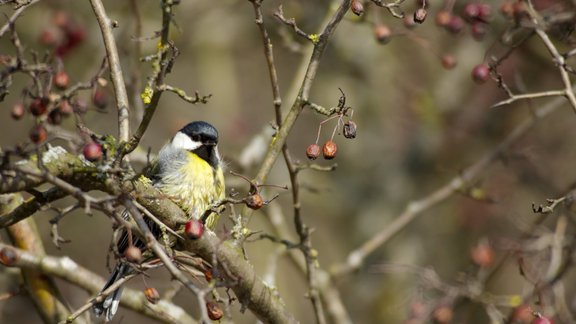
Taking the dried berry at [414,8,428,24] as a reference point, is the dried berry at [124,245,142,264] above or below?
below

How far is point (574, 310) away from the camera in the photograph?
397 cm

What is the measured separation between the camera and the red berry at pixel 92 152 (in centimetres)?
269

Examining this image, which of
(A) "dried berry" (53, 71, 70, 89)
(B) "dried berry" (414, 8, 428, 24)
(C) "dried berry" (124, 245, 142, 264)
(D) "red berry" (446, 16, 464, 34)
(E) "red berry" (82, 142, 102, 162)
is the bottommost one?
(C) "dried berry" (124, 245, 142, 264)

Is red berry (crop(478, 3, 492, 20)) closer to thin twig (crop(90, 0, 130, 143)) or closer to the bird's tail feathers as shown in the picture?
thin twig (crop(90, 0, 130, 143))

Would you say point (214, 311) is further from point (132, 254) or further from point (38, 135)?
point (38, 135)

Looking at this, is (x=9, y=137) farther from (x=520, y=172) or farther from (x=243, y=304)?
(x=243, y=304)

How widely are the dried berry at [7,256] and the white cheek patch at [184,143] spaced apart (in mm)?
1335

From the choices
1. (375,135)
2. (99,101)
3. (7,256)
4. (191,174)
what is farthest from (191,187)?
(375,135)

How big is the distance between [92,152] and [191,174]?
5.99ft

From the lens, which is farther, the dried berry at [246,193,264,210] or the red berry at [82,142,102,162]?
the dried berry at [246,193,264,210]

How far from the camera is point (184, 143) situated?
15.8ft

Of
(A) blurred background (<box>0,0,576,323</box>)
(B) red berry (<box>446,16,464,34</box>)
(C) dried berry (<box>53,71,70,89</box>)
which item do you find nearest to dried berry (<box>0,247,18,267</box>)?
(C) dried berry (<box>53,71,70,89</box>)

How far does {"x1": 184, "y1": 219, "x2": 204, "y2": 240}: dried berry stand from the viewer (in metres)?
2.92

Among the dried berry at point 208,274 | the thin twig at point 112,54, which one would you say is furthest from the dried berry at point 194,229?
the thin twig at point 112,54
